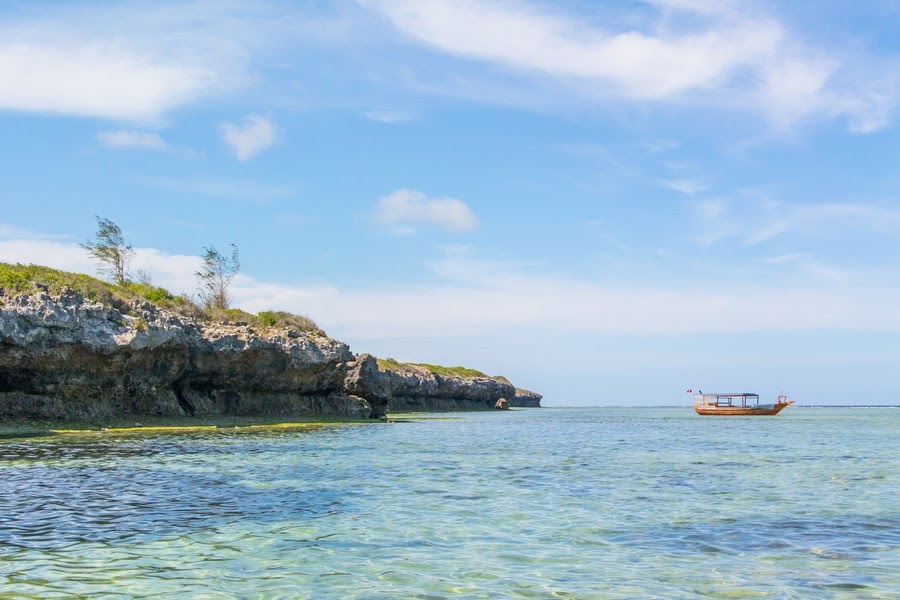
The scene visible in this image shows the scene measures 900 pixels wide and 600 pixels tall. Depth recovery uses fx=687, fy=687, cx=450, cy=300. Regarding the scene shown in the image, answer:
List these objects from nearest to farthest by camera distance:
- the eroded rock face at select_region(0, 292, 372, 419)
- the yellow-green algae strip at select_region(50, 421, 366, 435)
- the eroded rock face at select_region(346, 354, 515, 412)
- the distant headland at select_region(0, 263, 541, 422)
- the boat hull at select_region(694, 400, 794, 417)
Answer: the yellow-green algae strip at select_region(50, 421, 366, 435) < the eroded rock face at select_region(0, 292, 372, 419) < the distant headland at select_region(0, 263, 541, 422) < the eroded rock face at select_region(346, 354, 515, 412) < the boat hull at select_region(694, 400, 794, 417)

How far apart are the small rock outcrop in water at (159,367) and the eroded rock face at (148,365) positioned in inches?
2.6

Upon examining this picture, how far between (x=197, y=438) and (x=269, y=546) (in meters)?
26.0

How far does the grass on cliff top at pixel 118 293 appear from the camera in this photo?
1554 inches

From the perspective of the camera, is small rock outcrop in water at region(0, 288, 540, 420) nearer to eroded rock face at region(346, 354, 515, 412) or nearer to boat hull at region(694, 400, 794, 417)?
eroded rock face at region(346, 354, 515, 412)

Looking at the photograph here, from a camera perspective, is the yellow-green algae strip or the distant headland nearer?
the yellow-green algae strip

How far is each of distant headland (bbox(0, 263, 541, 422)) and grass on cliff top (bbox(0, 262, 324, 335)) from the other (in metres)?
0.09

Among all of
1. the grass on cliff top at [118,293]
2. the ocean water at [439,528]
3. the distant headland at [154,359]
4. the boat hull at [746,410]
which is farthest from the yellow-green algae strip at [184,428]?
the boat hull at [746,410]

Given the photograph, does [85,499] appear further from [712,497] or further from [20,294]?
[20,294]

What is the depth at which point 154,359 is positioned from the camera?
45.2 metres

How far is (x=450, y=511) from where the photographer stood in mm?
15570

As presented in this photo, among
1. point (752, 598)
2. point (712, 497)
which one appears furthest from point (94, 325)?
point (752, 598)

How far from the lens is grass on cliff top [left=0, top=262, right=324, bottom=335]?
39.5 metres

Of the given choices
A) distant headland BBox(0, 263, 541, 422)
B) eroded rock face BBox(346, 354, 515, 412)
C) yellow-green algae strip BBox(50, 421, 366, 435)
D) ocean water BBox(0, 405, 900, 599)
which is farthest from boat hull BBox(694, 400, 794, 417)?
ocean water BBox(0, 405, 900, 599)

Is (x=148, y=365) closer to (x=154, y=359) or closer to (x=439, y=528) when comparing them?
(x=154, y=359)
